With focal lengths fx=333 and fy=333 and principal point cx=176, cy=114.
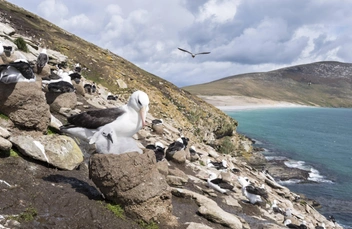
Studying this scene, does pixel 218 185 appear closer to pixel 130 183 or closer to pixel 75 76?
pixel 130 183

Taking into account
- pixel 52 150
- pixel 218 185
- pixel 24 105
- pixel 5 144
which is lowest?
pixel 218 185

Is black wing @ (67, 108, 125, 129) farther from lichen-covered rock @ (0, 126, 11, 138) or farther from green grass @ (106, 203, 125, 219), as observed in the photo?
green grass @ (106, 203, 125, 219)

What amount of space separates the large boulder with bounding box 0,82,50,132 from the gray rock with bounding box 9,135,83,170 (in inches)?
30.9

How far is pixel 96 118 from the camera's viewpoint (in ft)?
30.6

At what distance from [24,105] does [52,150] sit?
1.98m

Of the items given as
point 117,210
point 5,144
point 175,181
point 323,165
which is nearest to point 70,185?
point 117,210

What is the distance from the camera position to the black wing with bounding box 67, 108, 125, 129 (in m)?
9.07

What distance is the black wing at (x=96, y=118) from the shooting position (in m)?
9.07

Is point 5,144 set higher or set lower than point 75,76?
lower

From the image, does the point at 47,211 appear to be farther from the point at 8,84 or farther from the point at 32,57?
the point at 32,57

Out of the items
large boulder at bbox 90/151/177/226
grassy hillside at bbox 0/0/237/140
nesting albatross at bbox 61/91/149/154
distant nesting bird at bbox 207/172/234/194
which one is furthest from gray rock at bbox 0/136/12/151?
grassy hillside at bbox 0/0/237/140

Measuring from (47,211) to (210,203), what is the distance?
707 centimetres

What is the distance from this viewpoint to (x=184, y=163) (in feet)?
70.2

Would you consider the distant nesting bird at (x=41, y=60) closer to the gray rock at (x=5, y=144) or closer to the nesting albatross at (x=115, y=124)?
the gray rock at (x=5, y=144)
